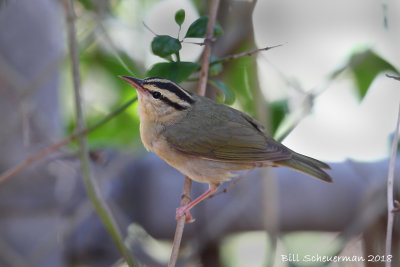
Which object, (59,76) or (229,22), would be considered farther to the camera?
(59,76)

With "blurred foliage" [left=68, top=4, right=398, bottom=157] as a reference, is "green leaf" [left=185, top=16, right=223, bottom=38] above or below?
above

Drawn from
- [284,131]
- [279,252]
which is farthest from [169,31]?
[279,252]

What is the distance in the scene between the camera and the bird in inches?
133

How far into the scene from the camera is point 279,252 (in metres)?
3.93

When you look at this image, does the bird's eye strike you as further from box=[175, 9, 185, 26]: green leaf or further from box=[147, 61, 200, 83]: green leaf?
box=[175, 9, 185, 26]: green leaf

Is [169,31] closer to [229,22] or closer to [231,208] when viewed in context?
[229,22]

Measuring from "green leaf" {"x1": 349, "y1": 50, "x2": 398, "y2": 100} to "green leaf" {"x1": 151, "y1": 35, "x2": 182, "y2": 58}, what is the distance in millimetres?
1125

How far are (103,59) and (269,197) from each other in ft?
6.54

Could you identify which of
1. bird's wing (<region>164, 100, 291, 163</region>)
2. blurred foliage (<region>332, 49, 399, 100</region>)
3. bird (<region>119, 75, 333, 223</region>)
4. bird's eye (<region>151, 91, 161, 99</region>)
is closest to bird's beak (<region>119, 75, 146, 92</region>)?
bird (<region>119, 75, 333, 223</region>)

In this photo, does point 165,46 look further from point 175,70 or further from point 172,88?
point 172,88

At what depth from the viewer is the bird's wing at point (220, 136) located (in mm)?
3461

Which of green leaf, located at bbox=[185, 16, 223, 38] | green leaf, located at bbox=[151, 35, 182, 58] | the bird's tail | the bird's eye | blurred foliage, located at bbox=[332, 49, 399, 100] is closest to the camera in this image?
green leaf, located at bbox=[151, 35, 182, 58]

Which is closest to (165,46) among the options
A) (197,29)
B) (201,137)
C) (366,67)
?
(197,29)

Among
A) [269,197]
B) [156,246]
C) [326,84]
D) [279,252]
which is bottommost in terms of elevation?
[279,252]
